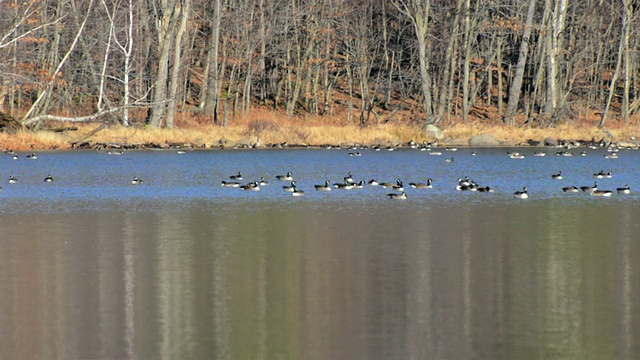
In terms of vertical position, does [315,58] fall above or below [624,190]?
above

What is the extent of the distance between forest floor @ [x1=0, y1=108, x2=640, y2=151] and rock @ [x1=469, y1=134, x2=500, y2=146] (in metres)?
0.61

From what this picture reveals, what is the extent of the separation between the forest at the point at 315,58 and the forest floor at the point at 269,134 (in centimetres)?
154

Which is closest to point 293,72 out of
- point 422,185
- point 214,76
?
point 214,76

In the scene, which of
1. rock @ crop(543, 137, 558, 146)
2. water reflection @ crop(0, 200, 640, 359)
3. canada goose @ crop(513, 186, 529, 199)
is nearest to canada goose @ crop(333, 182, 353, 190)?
canada goose @ crop(513, 186, 529, 199)

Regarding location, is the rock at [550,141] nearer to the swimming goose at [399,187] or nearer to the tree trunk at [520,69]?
the tree trunk at [520,69]

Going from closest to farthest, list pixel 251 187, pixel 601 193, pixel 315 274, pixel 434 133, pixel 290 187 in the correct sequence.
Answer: pixel 315 274 → pixel 601 193 → pixel 251 187 → pixel 290 187 → pixel 434 133

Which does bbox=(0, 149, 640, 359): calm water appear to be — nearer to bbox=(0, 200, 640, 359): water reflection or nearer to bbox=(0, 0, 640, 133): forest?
bbox=(0, 200, 640, 359): water reflection

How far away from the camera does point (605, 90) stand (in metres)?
78.9

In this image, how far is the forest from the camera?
57781 mm

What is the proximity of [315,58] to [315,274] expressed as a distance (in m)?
57.8

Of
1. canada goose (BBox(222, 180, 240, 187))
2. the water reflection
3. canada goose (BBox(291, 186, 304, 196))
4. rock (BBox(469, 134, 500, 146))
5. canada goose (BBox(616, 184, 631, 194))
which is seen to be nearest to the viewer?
the water reflection

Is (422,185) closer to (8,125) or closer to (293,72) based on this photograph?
(8,125)

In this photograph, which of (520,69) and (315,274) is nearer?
(315,274)

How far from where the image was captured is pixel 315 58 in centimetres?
7162
